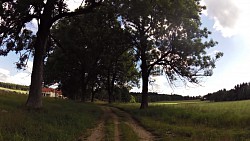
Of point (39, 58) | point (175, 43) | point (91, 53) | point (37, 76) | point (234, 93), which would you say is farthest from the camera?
point (234, 93)

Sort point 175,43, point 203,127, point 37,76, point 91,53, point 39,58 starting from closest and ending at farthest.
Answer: point 203,127, point 37,76, point 39,58, point 175,43, point 91,53

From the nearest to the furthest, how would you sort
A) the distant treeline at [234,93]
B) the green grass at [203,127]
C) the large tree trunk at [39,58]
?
1. the green grass at [203,127]
2. the large tree trunk at [39,58]
3. the distant treeline at [234,93]

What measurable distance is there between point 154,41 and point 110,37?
220 inches

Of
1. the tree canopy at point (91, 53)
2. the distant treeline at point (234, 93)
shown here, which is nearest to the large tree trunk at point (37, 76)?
the tree canopy at point (91, 53)

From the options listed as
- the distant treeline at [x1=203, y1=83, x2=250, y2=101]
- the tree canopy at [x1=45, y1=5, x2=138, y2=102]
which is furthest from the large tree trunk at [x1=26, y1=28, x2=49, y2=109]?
the distant treeline at [x1=203, y1=83, x2=250, y2=101]

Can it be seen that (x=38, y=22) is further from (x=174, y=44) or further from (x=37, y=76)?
(x=174, y=44)

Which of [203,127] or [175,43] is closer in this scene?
[203,127]

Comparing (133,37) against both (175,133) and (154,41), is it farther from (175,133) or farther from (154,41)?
(175,133)

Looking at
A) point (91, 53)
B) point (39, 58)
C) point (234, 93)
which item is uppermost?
point (91, 53)

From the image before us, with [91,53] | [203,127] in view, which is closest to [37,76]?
[203,127]

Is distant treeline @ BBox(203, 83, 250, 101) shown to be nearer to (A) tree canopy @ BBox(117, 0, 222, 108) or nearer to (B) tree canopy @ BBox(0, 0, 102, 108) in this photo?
(A) tree canopy @ BBox(117, 0, 222, 108)

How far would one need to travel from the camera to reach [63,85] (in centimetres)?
8100

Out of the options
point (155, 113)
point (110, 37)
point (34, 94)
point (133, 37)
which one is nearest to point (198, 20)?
point (133, 37)

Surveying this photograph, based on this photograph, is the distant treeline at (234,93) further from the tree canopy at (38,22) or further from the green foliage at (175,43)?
the tree canopy at (38,22)
